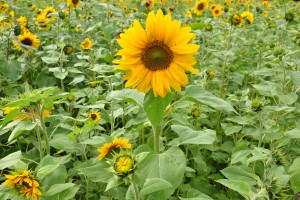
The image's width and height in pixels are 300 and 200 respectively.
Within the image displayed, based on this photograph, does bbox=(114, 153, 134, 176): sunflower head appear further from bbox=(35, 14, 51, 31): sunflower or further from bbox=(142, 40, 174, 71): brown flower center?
bbox=(35, 14, 51, 31): sunflower

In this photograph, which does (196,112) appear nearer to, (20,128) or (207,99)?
(207,99)

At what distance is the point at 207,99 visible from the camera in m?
1.29

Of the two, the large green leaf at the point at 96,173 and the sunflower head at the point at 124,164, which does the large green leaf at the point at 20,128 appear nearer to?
the large green leaf at the point at 96,173

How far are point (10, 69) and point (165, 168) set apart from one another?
207 centimetres

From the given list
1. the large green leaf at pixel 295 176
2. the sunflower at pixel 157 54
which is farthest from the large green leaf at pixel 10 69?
the large green leaf at pixel 295 176

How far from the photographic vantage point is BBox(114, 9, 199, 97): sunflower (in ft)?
3.97

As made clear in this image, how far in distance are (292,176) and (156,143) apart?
0.55m

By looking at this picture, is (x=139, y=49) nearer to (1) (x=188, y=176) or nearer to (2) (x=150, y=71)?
(2) (x=150, y=71)

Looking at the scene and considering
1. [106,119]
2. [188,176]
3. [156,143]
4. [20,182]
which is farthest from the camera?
[106,119]

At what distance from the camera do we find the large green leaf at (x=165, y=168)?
3.86 ft

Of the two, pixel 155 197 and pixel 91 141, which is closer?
pixel 155 197

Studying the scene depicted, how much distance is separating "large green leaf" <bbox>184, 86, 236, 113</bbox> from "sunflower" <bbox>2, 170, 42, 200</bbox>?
668mm

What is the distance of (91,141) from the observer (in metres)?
1.52

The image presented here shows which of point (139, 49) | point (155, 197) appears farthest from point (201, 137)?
point (139, 49)
